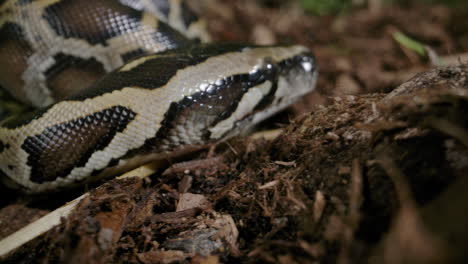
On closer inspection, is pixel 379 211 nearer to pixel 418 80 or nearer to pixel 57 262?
pixel 418 80

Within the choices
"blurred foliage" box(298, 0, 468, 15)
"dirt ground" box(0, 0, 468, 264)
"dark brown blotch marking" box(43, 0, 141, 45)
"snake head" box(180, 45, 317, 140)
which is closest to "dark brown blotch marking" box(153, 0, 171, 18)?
"dark brown blotch marking" box(43, 0, 141, 45)

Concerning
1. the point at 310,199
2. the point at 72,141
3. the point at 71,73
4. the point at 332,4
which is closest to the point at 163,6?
the point at 71,73

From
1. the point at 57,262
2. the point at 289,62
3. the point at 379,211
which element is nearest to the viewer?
the point at 379,211

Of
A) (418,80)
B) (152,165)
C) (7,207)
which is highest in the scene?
(418,80)

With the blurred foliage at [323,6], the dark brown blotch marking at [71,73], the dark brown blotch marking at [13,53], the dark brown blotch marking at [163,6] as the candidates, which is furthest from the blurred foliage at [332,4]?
the dark brown blotch marking at [13,53]

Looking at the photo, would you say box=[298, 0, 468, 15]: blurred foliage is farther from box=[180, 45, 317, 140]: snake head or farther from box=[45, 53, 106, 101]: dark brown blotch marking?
box=[45, 53, 106, 101]: dark brown blotch marking

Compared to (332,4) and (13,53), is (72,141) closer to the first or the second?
(13,53)

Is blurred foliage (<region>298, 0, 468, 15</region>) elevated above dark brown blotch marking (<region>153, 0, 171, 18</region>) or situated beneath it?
situated beneath

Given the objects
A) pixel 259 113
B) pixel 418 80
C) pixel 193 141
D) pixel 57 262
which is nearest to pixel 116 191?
pixel 57 262
